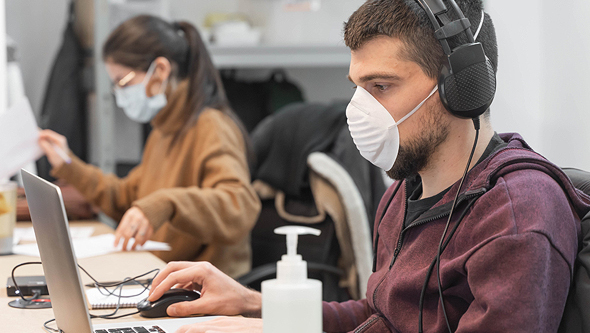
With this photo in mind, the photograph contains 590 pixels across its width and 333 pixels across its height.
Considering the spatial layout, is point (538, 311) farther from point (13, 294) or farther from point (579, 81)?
point (579, 81)

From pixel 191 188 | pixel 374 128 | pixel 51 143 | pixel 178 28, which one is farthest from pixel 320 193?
pixel 374 128

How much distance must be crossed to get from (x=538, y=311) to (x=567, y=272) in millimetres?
65

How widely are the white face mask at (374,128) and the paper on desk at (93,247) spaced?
2.44 ft

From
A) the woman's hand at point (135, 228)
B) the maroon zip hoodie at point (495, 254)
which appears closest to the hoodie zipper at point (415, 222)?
the maroon zip hoodie at point (495, 254)

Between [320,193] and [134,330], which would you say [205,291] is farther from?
[320,193]

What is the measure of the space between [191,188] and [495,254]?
3.53ft

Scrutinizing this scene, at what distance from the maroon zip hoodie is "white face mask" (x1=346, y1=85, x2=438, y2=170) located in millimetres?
105

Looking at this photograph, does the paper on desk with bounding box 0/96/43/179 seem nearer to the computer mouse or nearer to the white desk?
the white desk

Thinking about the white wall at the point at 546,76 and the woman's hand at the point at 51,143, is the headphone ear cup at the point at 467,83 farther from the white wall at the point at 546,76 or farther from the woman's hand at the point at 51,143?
the woman's hand at the point at 51,143

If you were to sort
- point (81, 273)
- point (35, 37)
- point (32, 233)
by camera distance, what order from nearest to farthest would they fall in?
point (81, 273)
point (32, 233)
point (35, 37)

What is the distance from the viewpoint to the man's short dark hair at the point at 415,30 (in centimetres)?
76

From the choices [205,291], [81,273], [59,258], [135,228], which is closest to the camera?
[59,258]

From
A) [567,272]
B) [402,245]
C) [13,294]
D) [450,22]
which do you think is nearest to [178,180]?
[13,294]

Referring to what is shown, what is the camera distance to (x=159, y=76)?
1813 millimetres
